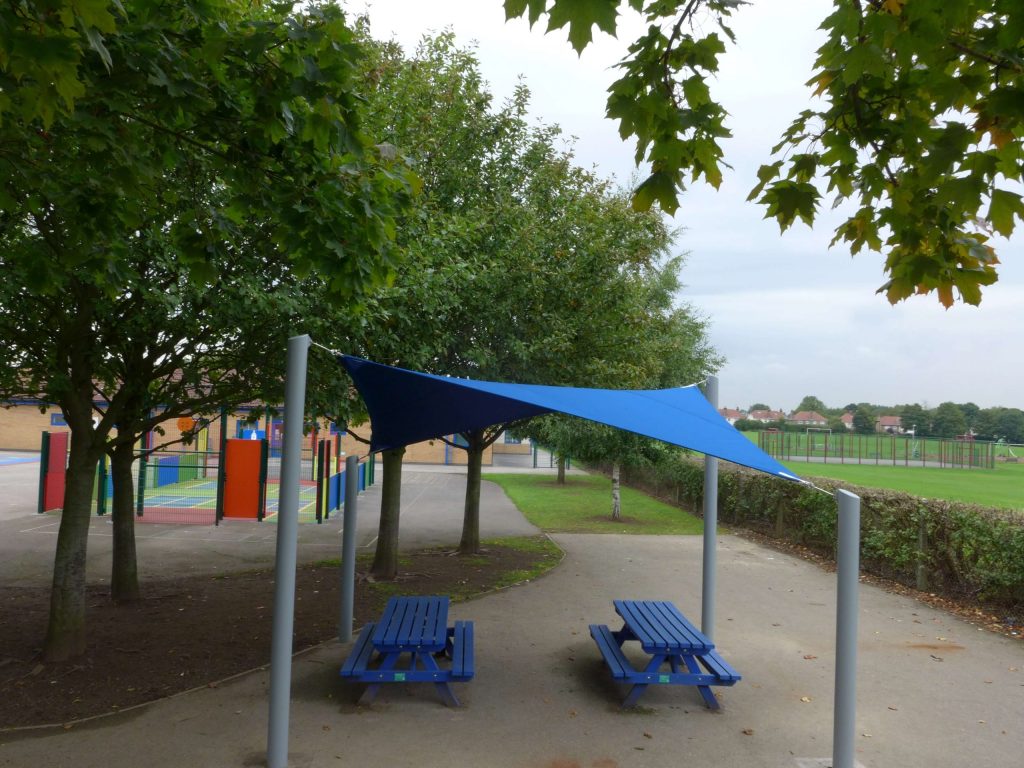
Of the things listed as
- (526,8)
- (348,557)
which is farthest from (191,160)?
(526,8)

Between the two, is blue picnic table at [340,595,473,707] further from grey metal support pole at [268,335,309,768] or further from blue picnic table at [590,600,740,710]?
blue picnic table at [590,600,740,710]

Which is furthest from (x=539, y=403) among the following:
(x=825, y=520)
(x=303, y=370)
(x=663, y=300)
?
(x=663, y=300)

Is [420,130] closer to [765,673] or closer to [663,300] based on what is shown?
[765,673]

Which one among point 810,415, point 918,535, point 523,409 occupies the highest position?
point 810,415

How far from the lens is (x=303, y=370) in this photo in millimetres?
4590

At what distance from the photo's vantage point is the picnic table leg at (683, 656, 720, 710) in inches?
211

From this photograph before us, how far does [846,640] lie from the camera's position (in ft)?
13.6

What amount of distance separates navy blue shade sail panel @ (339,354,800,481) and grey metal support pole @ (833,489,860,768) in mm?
577

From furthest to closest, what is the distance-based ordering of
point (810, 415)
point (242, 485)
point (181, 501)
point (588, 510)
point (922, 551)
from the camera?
point (810, 415) → point (588, 510) → point (181, 501) → point (242, 485) → point (922, 551)

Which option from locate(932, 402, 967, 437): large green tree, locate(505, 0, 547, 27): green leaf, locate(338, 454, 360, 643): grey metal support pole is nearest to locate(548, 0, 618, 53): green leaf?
locate(505, 0, 547, 27): green leaf

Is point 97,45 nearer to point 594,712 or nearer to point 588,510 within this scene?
point 594,712

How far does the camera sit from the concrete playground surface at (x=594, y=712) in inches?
179

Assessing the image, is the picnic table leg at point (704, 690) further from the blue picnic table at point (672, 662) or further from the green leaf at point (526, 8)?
the green leaf at point (526, 8)

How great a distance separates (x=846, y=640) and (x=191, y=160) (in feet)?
17.7
